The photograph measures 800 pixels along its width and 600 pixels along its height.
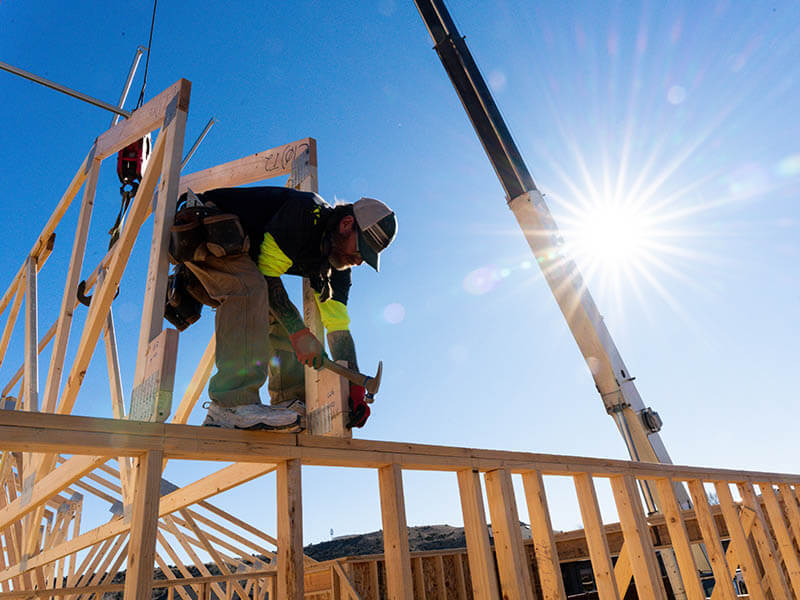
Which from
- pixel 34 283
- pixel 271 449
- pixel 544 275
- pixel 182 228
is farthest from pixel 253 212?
pixel 544 275

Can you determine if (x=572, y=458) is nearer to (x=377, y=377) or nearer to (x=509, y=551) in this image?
(x=509, y=551)

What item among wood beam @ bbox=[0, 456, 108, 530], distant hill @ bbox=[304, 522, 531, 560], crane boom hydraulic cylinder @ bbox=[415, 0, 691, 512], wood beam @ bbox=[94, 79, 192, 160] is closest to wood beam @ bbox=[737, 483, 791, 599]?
crane boom hydraulic cylinder @ bbox=[415, 0, 691, 512]

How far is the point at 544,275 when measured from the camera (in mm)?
7008

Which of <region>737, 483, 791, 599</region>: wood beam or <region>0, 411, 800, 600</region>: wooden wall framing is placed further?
<region>737, 483, 791, 599</region>: wood beam

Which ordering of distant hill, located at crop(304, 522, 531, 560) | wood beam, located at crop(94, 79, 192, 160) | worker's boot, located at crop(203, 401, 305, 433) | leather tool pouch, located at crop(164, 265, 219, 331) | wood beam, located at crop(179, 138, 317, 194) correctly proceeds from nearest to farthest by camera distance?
1. worker's boot, located at crop(203, 401, 305, 433)
2. leather tool pouch, located at crop(164, 265, 219, 331)
3. wood beam, located at crop(94, 79, 192, 160)
4. wood beam, located at crop(179, 138, 317, 194)
5. distant hill, located at crop(304, 522, 531, 560)

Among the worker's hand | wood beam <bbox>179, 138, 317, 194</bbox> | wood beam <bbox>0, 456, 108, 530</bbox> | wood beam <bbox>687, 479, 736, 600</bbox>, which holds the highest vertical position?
wood beam <bbox>179, 138, 317, 194</bbox>

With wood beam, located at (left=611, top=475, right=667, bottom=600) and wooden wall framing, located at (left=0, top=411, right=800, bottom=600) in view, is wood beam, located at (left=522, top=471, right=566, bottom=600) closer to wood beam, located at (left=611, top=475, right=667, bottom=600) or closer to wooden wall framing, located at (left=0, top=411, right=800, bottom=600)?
wooden wall framing, located at (left=0, top=411, right=800, bottom=600)

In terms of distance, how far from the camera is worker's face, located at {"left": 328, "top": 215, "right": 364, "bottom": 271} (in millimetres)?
2830

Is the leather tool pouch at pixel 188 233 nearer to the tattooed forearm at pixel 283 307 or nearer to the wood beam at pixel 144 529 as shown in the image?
the tattooed forearm at pixel 283 307

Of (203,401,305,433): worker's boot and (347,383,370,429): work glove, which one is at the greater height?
(347,383,370,429): work glove

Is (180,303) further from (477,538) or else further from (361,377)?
(477,538)

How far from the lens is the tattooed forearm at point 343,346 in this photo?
2.88m

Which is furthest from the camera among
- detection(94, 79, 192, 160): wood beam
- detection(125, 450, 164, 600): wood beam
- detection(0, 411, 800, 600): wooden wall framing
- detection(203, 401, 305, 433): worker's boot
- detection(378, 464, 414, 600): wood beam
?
detection(94, 79, 192, 160): wood beam

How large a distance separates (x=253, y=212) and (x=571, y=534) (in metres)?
9.71
